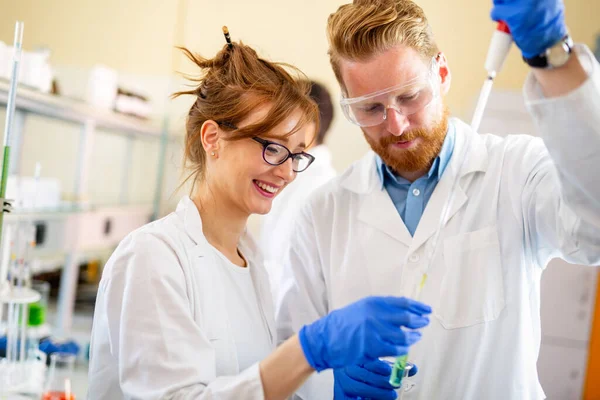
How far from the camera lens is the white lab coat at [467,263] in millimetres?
1429

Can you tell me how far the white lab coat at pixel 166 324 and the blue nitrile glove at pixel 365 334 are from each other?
0.41 ft

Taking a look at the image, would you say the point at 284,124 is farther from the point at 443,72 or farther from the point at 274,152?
the point at 443,72

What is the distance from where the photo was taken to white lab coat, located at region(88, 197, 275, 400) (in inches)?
44.8

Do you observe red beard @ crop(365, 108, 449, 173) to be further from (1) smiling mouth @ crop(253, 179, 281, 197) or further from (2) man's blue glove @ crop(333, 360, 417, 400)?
(2) man's blue glove @ crop(333, 360, 417, 400)

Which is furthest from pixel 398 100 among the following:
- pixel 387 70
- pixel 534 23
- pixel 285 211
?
pixel 285 211

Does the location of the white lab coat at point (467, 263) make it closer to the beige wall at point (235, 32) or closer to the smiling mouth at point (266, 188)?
the smiling mouth at point (266, 188)

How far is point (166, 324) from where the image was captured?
3.82 feet

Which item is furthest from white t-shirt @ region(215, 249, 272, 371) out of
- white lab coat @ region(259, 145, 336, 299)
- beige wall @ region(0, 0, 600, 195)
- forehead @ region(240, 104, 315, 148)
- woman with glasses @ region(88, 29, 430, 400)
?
beige wall @ region(0, 0, 600, 195)

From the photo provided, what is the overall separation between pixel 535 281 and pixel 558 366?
2338mm

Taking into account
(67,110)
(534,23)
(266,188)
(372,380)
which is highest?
(534,23)

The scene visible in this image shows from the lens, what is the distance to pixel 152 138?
4.50 m

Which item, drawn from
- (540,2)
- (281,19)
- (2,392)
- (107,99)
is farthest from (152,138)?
(540,2)

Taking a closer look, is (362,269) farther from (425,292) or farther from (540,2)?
(540,2)

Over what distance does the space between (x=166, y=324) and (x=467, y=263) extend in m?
0.76
